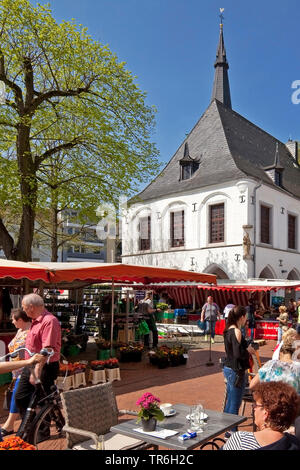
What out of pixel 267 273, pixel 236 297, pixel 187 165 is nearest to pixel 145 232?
pixel 187 165

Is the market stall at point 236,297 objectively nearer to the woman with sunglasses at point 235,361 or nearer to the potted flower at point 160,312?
the potted flower at point 160,312

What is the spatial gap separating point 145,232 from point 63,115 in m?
17.4

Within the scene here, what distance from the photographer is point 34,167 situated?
1370 centimetres

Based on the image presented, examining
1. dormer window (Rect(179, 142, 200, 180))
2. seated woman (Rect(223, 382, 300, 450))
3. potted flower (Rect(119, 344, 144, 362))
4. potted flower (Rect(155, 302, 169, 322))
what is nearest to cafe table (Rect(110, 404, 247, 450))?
seated woman (Rect(223, 382, 300, 450))

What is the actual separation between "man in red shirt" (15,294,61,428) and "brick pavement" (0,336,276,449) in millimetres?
913

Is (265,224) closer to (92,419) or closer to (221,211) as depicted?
(221,211)

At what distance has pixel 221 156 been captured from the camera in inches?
1118

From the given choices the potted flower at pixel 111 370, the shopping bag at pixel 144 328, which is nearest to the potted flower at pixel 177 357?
the potted flower at pixel 111 370

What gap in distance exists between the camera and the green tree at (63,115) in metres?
13.0

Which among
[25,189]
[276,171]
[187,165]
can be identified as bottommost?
[25,189]

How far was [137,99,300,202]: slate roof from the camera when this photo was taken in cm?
2720

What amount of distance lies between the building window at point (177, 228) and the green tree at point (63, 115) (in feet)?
41.9
